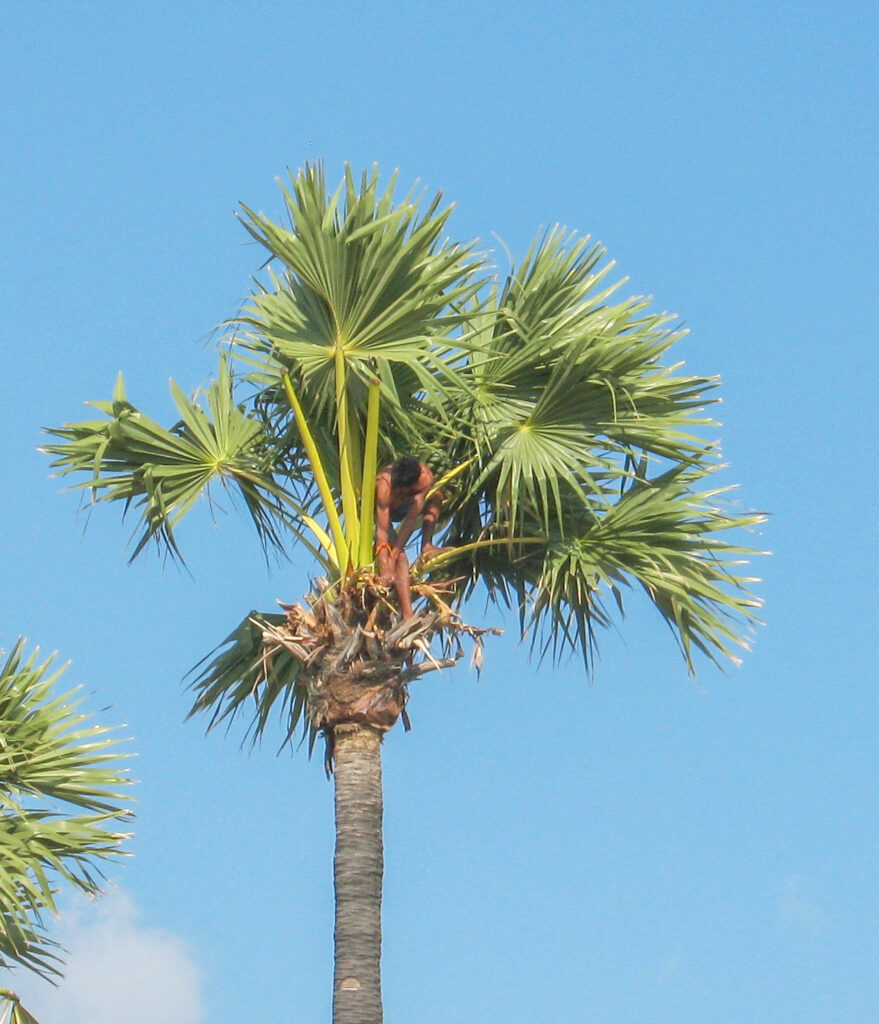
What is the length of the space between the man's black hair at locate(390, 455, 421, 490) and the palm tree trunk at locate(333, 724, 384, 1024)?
1593 millimetres

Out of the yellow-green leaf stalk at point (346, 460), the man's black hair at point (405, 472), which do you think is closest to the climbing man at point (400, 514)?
the man's black hair at point (405, 472)

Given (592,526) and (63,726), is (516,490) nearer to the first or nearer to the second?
(592,526)

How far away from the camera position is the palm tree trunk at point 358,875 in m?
9.98

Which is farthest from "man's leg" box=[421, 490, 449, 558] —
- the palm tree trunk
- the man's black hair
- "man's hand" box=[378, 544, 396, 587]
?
the palm tree trunk

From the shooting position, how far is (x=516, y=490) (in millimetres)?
11359

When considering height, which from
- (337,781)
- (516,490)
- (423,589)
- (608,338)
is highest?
(608,338)

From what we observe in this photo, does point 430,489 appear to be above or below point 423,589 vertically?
above

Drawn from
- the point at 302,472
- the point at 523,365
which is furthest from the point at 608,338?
the point at 302,472

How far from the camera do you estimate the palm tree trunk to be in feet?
32.7

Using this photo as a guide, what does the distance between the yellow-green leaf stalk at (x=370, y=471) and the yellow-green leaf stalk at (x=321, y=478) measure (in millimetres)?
144

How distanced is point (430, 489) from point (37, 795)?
3.43 m

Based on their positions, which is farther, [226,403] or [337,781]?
[226,403]

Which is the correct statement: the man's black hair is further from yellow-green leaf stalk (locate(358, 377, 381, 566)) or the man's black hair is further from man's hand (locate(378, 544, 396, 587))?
man's hand (locate(378, 544, 396, 587))

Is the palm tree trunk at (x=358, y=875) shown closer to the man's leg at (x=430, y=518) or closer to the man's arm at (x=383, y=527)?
the man's arm at (x=383, y=527)
